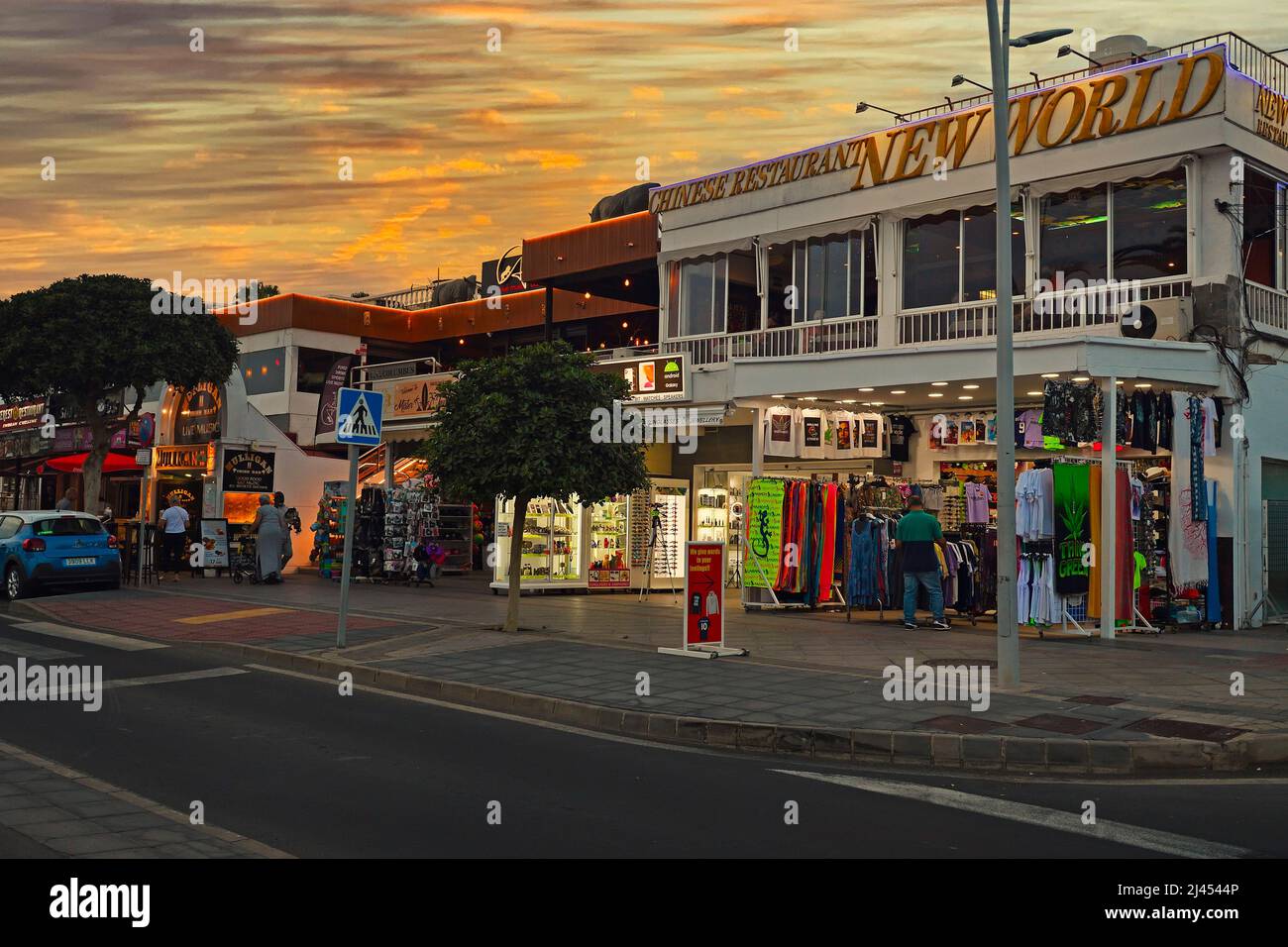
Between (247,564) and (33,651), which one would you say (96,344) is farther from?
(33,651)

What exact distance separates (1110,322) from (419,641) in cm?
1171

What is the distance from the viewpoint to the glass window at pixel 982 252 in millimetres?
19828

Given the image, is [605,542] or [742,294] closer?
[605,542]

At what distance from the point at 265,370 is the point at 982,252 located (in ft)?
96.2

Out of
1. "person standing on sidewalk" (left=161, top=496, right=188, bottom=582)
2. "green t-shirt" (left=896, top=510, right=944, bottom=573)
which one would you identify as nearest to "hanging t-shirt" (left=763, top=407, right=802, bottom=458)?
"green t-shirt" (left=896, top=510, right=944, bottom=573)

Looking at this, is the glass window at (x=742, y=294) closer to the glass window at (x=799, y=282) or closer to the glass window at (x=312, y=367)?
the glass window at (x=799, y=282)

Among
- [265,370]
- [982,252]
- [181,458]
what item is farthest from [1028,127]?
[265,370]

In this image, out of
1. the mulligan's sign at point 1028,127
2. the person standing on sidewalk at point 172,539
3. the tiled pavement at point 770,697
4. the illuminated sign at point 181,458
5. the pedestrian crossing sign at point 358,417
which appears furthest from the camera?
the illuminated sign at point 181,458

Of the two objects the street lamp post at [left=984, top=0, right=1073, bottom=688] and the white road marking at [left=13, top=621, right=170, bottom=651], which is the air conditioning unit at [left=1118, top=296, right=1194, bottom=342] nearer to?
the street lamp post at [left=984, top=0, right=1073, bottom=688]

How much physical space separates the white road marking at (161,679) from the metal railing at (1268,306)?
608 inches

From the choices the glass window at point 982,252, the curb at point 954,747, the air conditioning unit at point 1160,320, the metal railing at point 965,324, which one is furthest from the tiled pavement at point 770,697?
the glass window at point 982,252

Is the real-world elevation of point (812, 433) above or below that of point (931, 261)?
below

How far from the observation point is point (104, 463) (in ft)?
106
